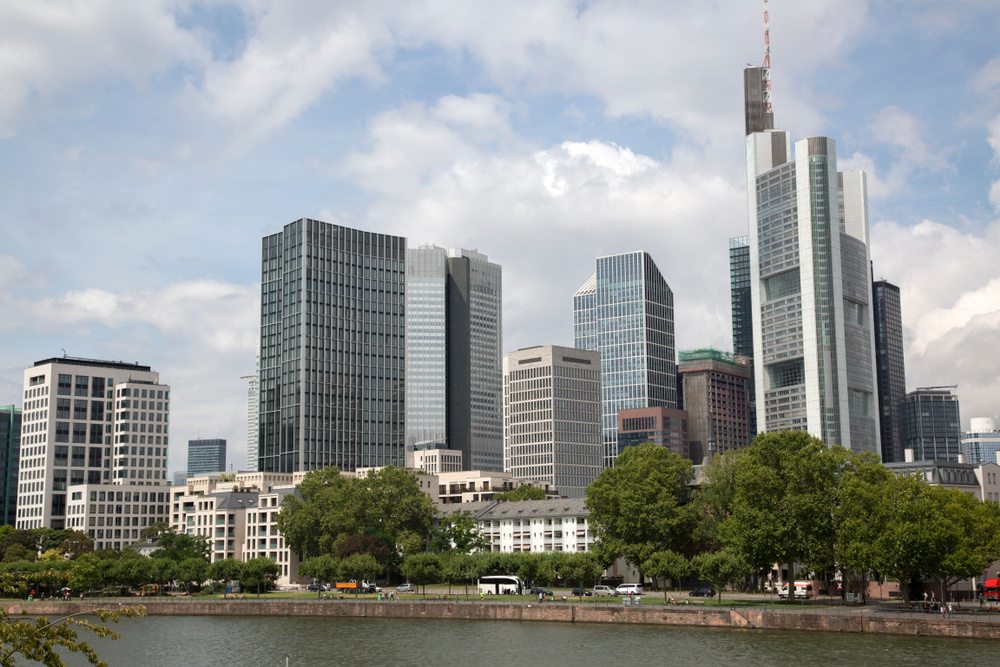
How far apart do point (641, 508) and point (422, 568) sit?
34.8m

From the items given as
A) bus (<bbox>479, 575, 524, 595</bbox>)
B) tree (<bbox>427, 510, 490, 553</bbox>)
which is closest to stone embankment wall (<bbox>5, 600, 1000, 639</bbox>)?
bus (<bbox>479, 575, 524, 595</bbox>)

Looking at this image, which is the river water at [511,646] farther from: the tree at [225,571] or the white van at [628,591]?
the tree at [225,571]

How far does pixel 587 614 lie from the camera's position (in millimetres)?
113125

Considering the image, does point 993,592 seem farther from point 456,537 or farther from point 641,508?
point 456,537

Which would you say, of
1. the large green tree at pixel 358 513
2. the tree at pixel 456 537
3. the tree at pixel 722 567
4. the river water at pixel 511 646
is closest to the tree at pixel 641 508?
the tree at pixel 722 567

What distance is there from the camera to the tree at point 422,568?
492 feet

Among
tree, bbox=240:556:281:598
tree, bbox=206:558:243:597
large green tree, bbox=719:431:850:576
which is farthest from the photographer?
tree, bbox=206:558:243:597

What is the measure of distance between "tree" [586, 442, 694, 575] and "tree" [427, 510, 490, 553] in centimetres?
3286

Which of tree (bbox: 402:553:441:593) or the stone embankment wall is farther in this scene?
tree (bbox: 402:553:441:593)

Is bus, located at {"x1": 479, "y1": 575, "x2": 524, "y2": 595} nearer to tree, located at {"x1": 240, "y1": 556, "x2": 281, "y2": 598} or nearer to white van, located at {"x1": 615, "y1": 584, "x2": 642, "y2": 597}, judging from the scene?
white van, located at {"x1": 615, "y1": 584, "x2": 642, "y2": 597}

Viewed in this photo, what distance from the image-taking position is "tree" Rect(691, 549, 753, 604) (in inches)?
4648

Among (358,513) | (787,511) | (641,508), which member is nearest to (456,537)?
(358,513)

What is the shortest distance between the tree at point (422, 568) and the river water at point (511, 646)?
31656 millimetres

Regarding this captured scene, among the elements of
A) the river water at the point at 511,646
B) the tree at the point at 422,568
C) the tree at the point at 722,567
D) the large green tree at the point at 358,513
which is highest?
the large green tree at the point at 358,513
